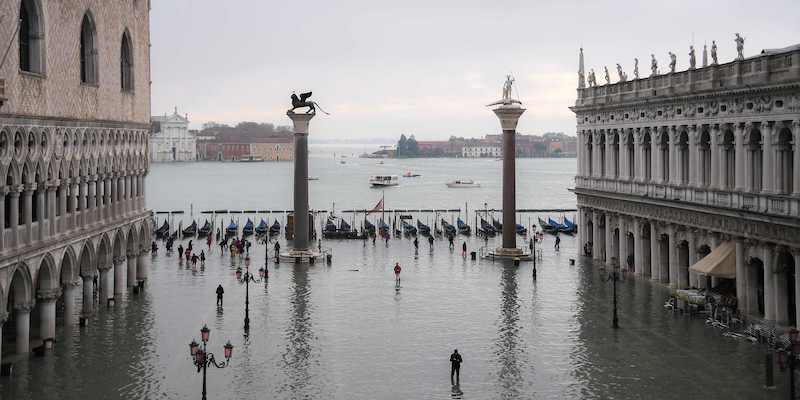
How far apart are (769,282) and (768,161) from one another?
14.0 feet

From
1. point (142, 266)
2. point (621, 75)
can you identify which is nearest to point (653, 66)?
point (621, 75)

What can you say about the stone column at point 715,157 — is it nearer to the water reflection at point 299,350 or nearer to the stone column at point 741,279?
the stone column at point 741,279

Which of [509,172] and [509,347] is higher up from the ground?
[509,172]

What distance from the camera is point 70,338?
34031 mm

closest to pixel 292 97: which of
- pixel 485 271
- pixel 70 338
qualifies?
pixel 485 271

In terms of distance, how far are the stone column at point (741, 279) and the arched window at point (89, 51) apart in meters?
24.9

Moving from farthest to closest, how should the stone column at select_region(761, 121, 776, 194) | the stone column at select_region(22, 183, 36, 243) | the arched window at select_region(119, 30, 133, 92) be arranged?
the arched window at select_region(119, 30, 133, 92)
the stone column at select_region(761, 121, 776, 194)
the stone column at select_region(22, 183, 36, 243)

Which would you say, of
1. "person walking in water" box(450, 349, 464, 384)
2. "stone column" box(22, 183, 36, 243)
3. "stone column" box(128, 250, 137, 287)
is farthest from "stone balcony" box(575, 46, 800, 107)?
"stone column" box(128, 250, 137, 287)

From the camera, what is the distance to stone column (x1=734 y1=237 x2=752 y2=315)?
3641 centimetres

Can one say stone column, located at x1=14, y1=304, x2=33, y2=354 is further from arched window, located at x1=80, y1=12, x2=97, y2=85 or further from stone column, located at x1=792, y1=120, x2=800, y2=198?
stone column, located at x1=792, y1=120, x2=800, y2=198

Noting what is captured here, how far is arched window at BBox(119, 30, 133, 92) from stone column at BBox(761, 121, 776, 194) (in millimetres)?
26223

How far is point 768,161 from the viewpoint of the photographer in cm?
3484

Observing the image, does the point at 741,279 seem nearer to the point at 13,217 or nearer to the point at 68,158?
the point at 68,158

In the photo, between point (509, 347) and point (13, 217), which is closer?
point (13, 217)
